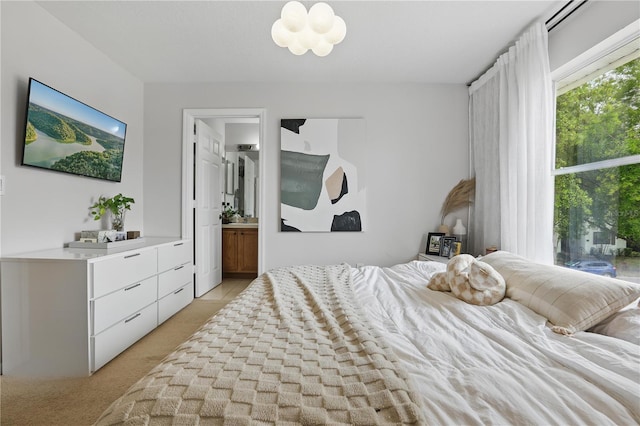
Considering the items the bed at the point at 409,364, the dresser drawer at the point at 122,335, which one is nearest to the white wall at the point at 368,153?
the dresser drawer at the point at 122,335

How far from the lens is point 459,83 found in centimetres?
346

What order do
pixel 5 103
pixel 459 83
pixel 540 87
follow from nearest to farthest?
pixel 5 103 < pixel 540 87 < pixel 459 83

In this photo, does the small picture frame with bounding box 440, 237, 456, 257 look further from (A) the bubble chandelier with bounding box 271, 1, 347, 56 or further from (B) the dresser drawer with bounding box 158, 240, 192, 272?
(B) the dresser drawer with bounding box 158, 240, 192, 272

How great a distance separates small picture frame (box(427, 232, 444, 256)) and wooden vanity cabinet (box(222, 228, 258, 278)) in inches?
103

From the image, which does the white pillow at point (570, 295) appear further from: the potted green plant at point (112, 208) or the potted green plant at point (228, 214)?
the potted green plant at point (228, 214)

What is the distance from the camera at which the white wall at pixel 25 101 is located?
2.01 meters

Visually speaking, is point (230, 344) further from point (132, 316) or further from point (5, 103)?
point (5, 103)

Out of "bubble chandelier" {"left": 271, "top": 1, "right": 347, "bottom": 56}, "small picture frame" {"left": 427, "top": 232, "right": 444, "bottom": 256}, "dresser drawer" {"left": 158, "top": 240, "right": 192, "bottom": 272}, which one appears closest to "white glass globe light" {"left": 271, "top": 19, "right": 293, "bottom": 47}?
"bubble chandelier" {"left": 271, "top": 1, "right": 347, "bottom": 56}

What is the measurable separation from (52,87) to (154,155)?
4.08 ft

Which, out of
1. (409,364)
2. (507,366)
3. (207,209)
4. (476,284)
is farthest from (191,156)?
(507,366)

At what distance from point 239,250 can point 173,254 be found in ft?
5.63

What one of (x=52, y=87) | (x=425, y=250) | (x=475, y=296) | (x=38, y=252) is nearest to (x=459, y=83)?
(x=425, y=250)

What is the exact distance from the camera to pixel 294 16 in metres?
1.59

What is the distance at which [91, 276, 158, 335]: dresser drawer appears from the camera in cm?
199
